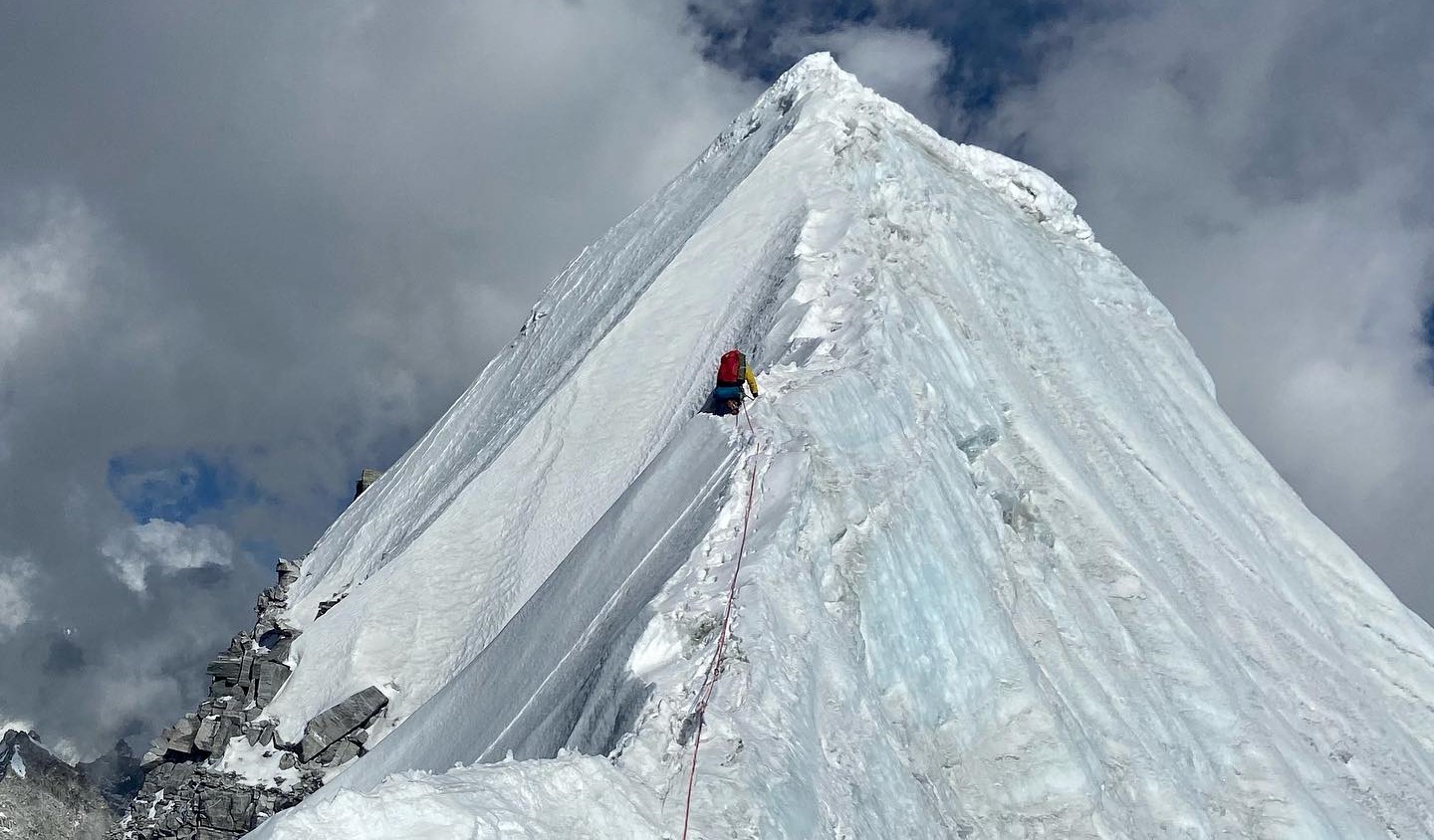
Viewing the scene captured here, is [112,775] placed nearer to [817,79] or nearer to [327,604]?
[327,604]

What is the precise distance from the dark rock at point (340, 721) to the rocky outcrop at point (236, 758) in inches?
0.7

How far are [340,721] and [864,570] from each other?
10.4 metres

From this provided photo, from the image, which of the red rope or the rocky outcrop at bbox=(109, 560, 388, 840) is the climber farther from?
the rocky outcrop at bbox=(109, 560, 388, 840)

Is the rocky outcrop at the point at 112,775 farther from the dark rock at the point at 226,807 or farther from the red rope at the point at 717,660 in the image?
the red rope at the point at 717,660

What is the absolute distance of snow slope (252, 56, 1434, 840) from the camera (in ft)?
35.7

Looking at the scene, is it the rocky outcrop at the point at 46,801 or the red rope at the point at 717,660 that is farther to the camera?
the rocky outcrop at the point at 46,801

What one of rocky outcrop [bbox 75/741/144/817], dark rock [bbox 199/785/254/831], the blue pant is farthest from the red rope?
rocky outcrop [bbox 75/741/144/817]

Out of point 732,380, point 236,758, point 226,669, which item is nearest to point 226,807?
point 236,758

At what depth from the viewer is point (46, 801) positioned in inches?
1793

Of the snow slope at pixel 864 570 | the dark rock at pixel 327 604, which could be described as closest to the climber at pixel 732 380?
the snow slope at pixel 864 570

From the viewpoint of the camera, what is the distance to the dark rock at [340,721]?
18734mm

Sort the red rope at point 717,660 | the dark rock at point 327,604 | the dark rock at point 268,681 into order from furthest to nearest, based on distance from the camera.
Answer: the dark rock at point 327,604 → the dark rock at point 268,681 → the red rope at point 717,660

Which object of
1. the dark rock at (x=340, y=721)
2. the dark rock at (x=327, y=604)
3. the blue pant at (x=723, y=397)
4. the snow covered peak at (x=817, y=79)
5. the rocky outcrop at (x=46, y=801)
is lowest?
the dark rock at (x=340, y=721)

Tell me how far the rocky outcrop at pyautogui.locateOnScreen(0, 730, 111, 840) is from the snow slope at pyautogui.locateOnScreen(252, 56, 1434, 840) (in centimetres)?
2189
